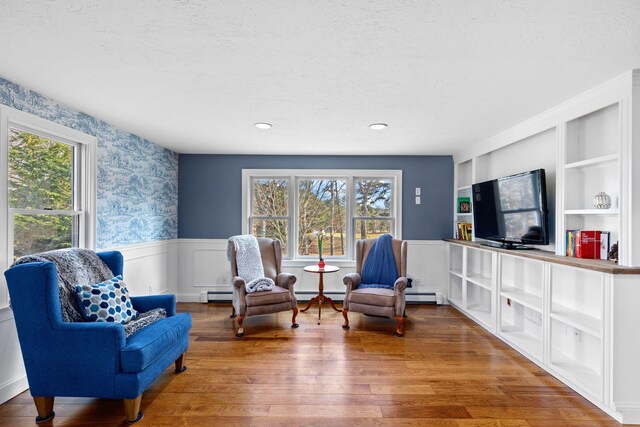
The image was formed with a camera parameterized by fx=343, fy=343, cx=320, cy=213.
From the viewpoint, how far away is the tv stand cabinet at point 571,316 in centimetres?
222

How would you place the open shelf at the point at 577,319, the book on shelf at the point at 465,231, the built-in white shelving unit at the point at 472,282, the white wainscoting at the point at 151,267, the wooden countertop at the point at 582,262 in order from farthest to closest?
the book on shelf at the point at 465,231 → the built-in white shelving unit at the point at 472,282 → the white wainscoting at the point at 151,267 → the open shelf at the point at 577,319 → the wooden countertop at the point at 582,262

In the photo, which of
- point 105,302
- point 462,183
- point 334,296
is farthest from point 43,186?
point 462,183

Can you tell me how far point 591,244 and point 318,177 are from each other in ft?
11.3

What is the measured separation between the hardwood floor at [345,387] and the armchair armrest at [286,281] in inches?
22.0

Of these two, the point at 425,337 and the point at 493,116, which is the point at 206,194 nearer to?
the point at 425,337

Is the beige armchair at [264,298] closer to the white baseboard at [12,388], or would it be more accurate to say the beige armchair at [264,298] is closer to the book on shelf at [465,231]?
the white baseboard at [12,388]

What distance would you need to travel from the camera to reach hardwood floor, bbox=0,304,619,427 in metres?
2.23

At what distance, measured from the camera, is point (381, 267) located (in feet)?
14.5

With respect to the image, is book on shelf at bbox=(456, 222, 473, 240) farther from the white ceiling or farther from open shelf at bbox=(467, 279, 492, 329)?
the white ceiling

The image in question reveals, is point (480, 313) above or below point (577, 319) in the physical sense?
below

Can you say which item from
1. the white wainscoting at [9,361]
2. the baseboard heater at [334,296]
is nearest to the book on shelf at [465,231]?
the baseboard heater at [334,296]

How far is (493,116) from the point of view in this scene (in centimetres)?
324

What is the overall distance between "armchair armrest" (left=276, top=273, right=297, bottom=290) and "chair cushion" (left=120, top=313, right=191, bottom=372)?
4.83ft

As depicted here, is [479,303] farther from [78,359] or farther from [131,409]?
[78,359]
